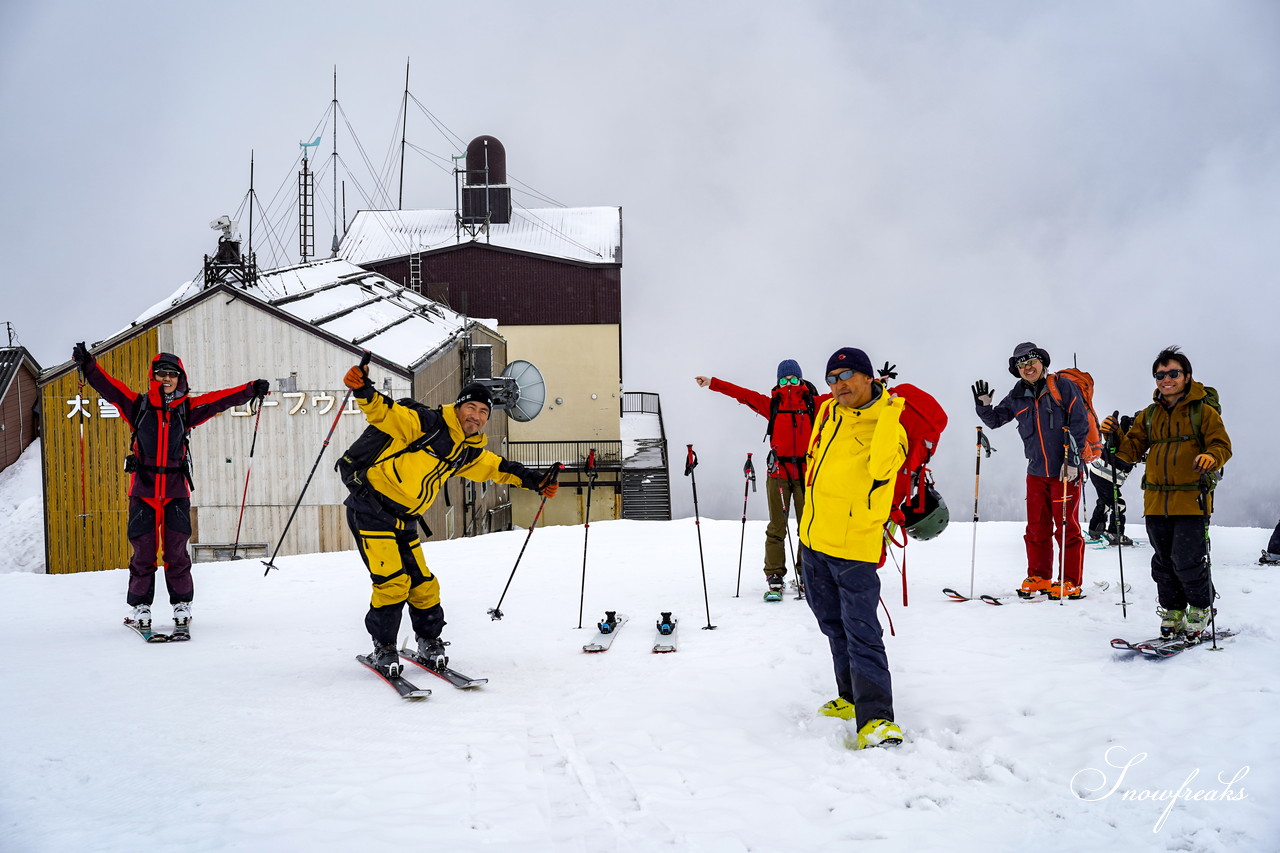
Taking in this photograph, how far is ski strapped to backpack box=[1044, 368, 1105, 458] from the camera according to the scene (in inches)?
264

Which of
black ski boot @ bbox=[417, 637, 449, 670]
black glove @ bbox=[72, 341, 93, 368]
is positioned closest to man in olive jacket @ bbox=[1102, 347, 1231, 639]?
black ski boot @ bbox=[417, 637, 449, 670]

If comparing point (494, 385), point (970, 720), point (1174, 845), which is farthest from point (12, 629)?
point (494, 385)

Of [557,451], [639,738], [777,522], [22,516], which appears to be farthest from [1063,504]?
[22,516]

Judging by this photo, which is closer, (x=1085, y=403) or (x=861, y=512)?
(x=861, y=512)

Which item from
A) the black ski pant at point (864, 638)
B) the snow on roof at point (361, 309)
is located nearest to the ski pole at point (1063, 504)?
the black ski pant at point (864, 638)

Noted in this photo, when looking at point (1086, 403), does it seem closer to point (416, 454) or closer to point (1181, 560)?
point (1181, 560)

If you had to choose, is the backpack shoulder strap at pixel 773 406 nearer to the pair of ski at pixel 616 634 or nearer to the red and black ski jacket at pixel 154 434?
the pair of ski at pixel 616 634

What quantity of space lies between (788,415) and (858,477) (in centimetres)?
321

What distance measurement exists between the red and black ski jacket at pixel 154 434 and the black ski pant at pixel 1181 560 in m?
6.79

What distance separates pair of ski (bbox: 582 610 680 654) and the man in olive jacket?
3427 mm

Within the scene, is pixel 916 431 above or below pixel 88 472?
above

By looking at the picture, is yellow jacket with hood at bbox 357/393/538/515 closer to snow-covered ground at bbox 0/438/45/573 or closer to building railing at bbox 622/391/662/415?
snow-covered ground at bbox 0/438/45/573

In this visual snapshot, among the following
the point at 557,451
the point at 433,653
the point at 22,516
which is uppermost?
the point at 433,653

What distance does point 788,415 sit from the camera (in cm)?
724
